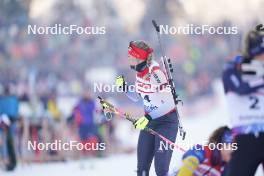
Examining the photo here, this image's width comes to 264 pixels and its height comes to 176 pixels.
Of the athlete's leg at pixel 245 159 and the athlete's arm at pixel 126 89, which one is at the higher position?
the athlete's arm at pixel 126 89

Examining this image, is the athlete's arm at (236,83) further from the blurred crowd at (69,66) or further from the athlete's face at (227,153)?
the blurred crowd at (69,66)

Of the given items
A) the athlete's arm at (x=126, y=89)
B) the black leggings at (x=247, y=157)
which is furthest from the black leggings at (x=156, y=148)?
the black leggings at (x=247, y=157)

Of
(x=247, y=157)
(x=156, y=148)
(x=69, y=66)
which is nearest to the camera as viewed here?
(x=247, y=157)

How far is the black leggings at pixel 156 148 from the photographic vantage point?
5.88 m

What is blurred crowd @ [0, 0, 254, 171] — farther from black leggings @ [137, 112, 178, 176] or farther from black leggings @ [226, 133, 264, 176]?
black leggings @ [226, 133, 264, 176]

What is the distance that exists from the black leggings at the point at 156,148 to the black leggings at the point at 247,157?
5.75 feet

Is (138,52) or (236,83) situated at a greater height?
(138,52)

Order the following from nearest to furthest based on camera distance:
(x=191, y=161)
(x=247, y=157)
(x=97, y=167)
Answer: (x=247, y=157) → (x=191, y=161) → (x=97, y=167)

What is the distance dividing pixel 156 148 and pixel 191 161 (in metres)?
1.61

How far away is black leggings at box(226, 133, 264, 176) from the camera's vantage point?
4121 millimetres

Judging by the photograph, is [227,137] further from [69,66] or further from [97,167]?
[69,66]

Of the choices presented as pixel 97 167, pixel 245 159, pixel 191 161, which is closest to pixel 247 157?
pixel 245 159

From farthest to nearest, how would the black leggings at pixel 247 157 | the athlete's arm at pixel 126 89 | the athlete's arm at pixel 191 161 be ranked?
the athlete's arm at pixel 126 89
the athlete's arm at pixel 191 161
the black leggings at pixel 247 157

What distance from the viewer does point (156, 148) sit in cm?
589
